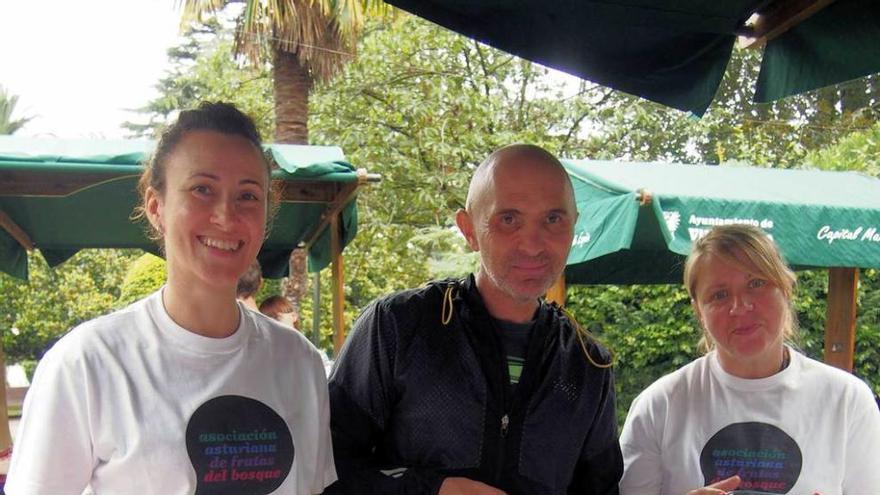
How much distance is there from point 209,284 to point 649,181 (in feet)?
11.0

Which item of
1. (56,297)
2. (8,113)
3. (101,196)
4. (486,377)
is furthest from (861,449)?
(8,113)

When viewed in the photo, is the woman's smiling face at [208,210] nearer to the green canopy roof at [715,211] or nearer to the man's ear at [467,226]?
the man's ear at [467,226]

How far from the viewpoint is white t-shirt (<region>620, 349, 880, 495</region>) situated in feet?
7.19

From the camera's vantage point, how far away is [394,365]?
203 centimetres

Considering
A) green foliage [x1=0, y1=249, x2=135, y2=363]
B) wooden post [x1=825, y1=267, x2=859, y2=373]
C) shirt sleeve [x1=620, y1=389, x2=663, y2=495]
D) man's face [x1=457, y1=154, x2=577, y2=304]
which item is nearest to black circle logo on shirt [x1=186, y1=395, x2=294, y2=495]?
man's face [x1=457, y1=154, x2=577, y2=304]

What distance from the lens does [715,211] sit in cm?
428

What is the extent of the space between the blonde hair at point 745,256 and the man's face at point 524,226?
1.83ft

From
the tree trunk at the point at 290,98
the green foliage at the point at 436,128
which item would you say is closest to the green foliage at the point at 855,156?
the green foliage at the point at 436,128

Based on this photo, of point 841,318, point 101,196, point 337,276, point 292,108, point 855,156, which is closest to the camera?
point 101,196

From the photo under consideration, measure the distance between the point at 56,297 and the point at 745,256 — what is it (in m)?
19.2

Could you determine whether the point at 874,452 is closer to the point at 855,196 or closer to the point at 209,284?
the point at 209,284

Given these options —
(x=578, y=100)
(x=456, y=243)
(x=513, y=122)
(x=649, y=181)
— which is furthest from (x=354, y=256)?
(x=649, y=181)

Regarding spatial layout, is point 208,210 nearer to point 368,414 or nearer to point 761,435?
point 368,414

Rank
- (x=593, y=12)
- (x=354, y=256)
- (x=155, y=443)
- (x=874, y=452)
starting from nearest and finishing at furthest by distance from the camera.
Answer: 1. (x=155, y=443)
2. (x=874, y=452)
3. (x=593, y=12)
4. (x=354, y=256)
